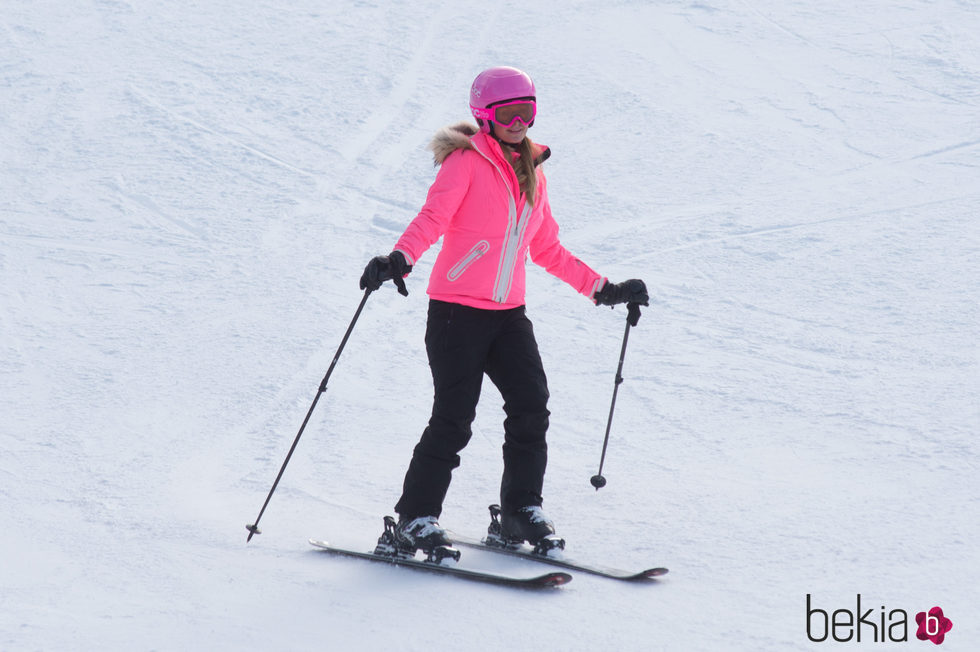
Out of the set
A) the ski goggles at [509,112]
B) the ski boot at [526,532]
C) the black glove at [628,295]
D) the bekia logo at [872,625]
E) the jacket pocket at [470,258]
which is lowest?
the bekia logo at [872,625]

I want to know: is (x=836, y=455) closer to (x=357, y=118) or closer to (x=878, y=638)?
(x=878, y=638)

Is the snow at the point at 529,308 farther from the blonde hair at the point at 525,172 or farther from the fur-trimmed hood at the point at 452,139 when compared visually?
the fur-trimmed hood at the point at 452,139

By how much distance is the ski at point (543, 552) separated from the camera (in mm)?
3475

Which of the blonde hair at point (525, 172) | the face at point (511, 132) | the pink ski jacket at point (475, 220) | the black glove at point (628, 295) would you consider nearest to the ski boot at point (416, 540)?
the pink ski jacket at point (475, 220)

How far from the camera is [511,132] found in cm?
372

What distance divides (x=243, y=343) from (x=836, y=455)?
10.8ft

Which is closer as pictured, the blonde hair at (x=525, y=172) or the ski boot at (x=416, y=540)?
the ski boot at (x=416, y=540)

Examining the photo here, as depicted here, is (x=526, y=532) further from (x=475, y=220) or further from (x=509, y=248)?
(x=475, y=220)

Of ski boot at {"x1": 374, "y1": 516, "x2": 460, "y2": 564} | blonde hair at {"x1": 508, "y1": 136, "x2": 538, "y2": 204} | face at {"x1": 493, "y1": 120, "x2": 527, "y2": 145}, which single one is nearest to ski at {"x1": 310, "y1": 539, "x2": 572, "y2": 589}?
ski boot at {"x1": 374, "y1": 516, "x2": 460, "y2": 564}

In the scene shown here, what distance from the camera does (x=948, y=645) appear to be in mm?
2900

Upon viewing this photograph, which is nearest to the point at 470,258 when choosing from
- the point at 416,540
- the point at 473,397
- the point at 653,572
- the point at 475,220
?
the point at 475,220

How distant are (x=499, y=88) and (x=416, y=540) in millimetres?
1614

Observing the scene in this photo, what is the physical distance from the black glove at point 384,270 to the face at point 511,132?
0.60 metres

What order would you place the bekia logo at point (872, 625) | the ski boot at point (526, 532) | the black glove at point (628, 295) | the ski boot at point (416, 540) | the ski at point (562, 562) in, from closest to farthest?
the bekia logo at point (872, 625) < the ski at point (562, 562) < the ski boot at point (416, 540) < the ski boot at point (526, 532) < the black glove at point (628, 295)
